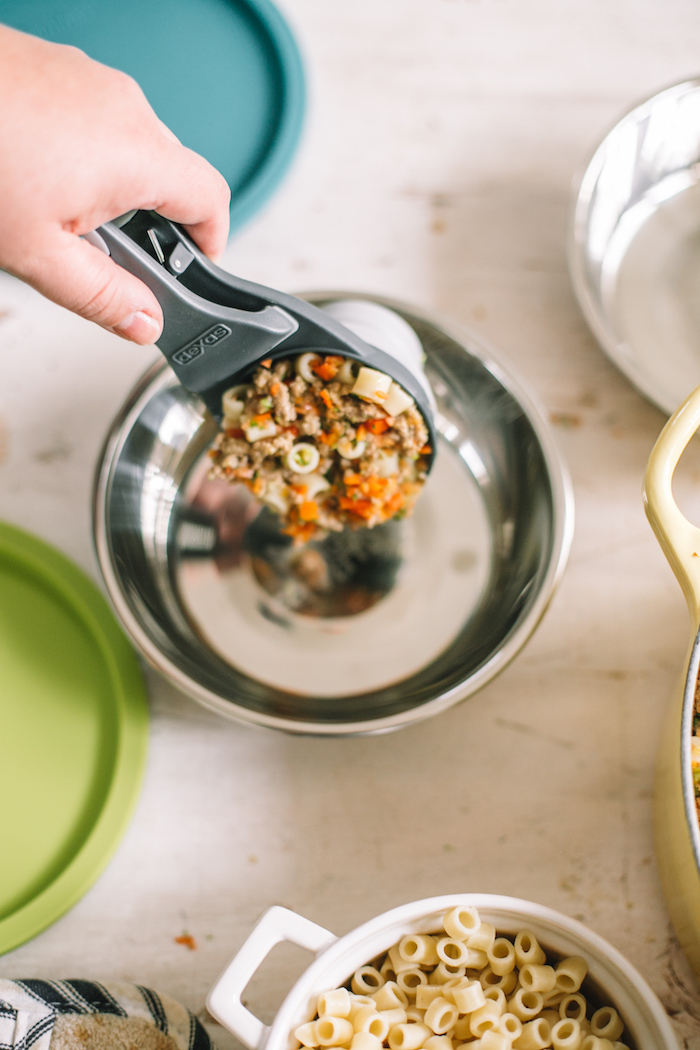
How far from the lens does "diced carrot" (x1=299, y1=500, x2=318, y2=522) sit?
677 millimetres

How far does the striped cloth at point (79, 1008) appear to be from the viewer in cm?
59

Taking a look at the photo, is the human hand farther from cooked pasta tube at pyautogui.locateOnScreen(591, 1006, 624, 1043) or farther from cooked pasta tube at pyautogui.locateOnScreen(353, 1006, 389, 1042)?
cooked pasta tube at pyautogui.locateOnScreen(591, 1006, 624, 1043)

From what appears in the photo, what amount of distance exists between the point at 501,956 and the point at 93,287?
2.01 ft

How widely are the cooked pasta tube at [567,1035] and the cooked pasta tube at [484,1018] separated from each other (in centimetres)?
5

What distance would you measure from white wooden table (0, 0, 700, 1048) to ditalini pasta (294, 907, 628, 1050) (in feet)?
0.42

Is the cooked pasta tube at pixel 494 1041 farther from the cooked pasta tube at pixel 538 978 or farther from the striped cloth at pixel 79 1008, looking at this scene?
the striped cloth at pixel 79 1008

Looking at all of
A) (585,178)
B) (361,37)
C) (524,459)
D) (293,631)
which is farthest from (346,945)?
(361,37)

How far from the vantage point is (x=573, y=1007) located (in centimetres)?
56

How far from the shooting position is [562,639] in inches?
29.9

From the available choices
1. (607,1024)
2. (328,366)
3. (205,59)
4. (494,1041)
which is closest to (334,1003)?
(494,1041)

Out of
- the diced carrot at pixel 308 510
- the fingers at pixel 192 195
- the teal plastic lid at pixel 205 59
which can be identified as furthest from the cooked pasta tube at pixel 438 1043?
the teal plastic lid at pixel 205 59

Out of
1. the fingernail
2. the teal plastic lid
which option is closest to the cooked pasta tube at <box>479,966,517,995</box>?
the fingernail

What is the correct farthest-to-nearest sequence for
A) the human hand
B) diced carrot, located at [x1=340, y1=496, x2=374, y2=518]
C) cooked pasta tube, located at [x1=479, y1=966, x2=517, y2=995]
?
diced carrot, located at [x1=340, y1=496, x2=374, y2=518] → cooked pasta tube, located at [x1=479, y1=966, x2=517, y2=995] → the human hand

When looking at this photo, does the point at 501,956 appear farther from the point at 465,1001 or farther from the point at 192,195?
the point at 192,195
